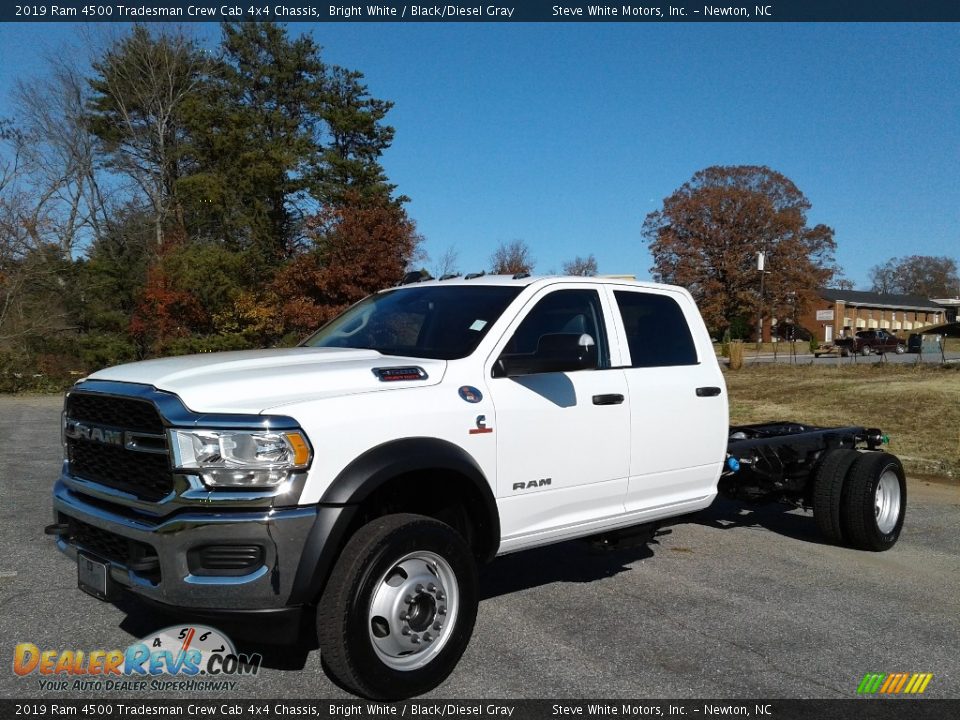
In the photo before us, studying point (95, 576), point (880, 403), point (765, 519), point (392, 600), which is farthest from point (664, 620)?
point (880, 403)

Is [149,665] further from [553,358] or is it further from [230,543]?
[553,358]

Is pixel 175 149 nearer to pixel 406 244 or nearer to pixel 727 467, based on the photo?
pixel 406 244

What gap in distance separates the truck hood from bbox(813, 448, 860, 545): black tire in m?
3.85

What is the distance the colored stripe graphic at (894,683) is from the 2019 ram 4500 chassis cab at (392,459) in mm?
1579

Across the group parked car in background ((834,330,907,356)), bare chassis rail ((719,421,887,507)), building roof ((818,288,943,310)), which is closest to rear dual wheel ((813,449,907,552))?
bare chassis rail ((719,421,887,507))

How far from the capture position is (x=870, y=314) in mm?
90438

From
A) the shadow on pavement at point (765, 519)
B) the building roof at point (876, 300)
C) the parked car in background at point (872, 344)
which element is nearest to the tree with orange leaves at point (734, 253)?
the parked car in background at point (872, 344)

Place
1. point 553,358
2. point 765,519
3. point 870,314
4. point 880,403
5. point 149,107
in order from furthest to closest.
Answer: point 870,314 < point 149,107 < point 880,403 < point 765,519 < point 553,358

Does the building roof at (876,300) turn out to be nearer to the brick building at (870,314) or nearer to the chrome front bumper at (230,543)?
the brick building at (870,314)

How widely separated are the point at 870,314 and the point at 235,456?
97366mm

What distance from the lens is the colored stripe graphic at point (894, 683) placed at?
408 centimetres

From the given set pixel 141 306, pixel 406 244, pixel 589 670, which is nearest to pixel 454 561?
pixel 589 670

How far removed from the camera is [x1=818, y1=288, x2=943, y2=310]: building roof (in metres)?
87.5

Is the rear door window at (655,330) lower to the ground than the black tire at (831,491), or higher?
higher
